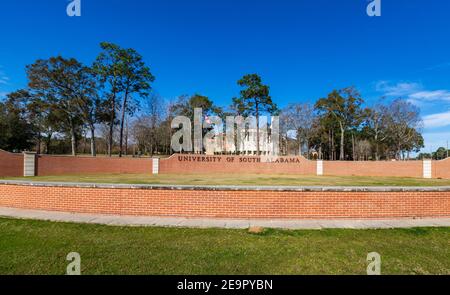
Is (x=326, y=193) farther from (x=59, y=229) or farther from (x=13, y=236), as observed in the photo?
(x=13, y=236)

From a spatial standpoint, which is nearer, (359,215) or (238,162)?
(359,215)

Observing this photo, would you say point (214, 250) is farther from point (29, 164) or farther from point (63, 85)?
point (63, 85)

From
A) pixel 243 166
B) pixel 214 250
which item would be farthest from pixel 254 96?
pixel 214 250

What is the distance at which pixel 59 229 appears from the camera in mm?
5434

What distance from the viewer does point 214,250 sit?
14.1 feet

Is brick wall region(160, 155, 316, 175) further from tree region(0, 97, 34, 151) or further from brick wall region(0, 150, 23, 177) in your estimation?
tree region(0, 97, 34, 151)

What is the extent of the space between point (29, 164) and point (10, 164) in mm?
1104

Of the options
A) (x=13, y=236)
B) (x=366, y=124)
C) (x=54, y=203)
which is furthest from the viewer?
(x=366, y=124)

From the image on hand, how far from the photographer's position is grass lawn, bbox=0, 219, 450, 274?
3.63 m

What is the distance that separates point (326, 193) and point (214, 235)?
3381 millimetres

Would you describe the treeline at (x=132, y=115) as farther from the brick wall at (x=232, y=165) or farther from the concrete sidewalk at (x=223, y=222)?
the concrete sidewalk at (x=223, y=222)

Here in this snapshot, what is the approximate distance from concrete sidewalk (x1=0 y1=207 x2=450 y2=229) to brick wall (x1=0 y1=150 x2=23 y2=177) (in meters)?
14.6

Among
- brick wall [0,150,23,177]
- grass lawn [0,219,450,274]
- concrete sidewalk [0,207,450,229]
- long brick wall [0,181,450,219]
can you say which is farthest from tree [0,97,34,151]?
grass lawn [0,219,450,274]
